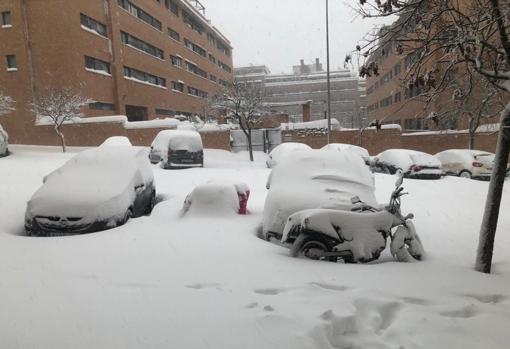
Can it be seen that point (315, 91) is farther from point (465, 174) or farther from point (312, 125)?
point (465, 174)

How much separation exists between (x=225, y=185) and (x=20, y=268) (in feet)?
11.0

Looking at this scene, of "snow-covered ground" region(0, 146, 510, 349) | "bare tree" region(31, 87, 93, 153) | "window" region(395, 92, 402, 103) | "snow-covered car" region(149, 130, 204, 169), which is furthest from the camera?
"window" region(395, 92, 402, 103)

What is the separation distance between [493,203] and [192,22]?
48.7 m

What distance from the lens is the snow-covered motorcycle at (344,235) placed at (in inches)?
183

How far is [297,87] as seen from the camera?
67.4 metres

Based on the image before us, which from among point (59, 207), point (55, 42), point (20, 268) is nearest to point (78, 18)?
point (55, 42)

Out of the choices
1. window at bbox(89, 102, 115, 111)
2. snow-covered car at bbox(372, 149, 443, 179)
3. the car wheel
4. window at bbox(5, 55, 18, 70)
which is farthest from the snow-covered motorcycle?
window at bbox(5, 55, 18, 70)

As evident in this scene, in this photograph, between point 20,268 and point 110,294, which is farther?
point 20,268

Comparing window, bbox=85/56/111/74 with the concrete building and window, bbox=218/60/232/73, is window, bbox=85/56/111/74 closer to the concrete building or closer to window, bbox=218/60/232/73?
the concrete building

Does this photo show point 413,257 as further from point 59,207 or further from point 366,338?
point 59,207

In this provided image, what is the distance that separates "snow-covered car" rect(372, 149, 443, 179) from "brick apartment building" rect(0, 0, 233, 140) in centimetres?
1498

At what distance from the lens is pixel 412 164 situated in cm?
1510

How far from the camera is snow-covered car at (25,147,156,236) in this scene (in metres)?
5.79

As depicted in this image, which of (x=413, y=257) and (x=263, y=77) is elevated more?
(x=263, y=77)
